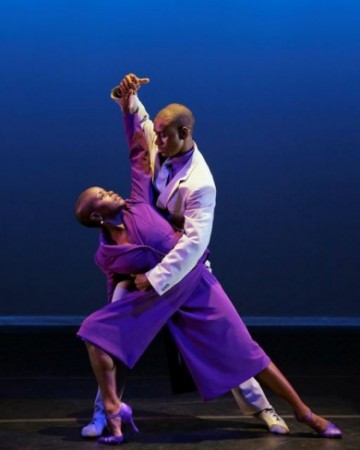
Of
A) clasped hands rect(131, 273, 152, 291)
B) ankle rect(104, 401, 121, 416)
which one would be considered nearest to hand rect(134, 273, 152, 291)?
clasped hands rect(131, 273, 152, 291)

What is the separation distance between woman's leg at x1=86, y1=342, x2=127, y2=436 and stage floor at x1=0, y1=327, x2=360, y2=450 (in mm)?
97

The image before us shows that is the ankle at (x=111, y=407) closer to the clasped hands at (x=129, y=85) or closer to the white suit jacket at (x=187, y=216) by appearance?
the white suit jacket at (x=187, y=216)

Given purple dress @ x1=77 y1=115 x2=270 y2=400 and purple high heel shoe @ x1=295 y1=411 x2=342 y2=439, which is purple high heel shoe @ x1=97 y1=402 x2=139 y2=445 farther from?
purple high heel shoe @ x1=295 y1=411 x2=342 y2=439

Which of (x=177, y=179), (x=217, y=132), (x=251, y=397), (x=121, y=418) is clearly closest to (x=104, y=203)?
(x=177, y=179)

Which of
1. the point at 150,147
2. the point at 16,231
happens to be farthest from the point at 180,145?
the point at 16,231

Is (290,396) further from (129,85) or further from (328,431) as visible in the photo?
(129,85)

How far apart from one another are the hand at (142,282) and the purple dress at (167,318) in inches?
0.7

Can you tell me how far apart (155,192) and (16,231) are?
2.79 metres

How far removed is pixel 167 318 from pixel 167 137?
580 millimetres

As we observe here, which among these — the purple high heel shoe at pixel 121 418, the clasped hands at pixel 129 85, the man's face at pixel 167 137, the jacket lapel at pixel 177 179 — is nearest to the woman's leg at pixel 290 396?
the purple high heel shoe at pixel 121 418

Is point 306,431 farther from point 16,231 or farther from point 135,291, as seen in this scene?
point 16,231

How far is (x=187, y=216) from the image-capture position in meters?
3.63

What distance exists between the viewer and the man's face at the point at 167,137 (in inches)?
143

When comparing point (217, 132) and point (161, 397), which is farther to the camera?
point (217, 132)
